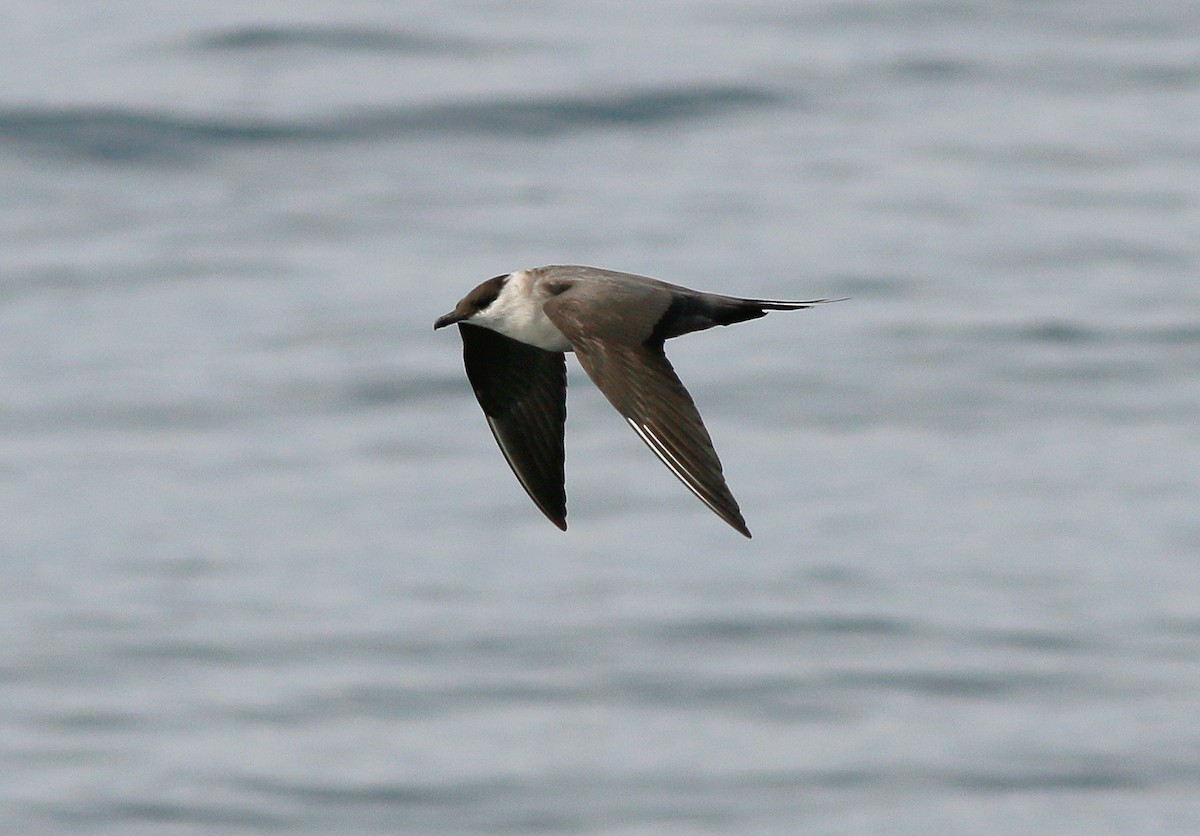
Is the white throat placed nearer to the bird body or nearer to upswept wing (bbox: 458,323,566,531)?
the bird body

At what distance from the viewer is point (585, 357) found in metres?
6.38

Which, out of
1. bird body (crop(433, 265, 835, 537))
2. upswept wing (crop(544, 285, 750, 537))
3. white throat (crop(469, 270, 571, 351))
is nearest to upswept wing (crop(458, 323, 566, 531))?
bird body (crop(433, 265, 835, 537))

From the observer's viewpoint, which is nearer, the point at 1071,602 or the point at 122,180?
the point at 1071,602

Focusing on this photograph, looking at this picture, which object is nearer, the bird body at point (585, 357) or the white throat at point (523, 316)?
the bird body at point (585, 357)

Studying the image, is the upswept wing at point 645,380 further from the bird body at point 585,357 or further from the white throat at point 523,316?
the white throat at point 523,316

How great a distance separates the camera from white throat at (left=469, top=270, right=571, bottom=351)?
6.87m

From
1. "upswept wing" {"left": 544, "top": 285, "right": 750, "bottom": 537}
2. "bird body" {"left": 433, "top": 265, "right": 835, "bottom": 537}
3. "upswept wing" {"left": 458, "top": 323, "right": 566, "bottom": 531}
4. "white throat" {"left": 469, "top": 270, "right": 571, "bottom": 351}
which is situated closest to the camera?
"upswept wing" {"left": 544, "top": 285, "right": 750, "bottom": 537}

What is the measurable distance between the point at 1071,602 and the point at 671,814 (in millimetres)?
4530

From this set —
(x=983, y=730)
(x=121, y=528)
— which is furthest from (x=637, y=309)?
(x=121, y=528)

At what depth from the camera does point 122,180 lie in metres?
28.4

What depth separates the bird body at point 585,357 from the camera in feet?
19.7

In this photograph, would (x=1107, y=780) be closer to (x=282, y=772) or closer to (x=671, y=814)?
(x=671, y=814)

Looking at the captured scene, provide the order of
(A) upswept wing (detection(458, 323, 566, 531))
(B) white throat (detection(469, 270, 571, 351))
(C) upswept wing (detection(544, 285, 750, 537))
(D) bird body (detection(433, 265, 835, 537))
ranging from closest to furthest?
(C) upswept wing (detection(544, 285, 750, 537))
(D) bird body (detection(433, 265, 835, 537))
(B) white throat (detection(469, 270, 571, 351))
(A) upswept wing (detection(458, 323, 566, 531))

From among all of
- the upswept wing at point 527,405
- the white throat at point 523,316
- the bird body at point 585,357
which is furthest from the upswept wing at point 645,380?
the upswept wing at point 527,405
